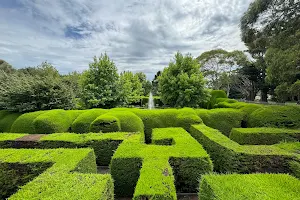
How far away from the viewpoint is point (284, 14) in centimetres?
793

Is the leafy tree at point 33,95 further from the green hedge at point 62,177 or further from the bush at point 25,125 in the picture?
the green hedge at point 62,177

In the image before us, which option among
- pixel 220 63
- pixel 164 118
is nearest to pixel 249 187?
pixel 164 118

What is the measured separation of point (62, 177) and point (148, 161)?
148 cm

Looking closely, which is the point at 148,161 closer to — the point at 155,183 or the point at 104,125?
the point at 155,183

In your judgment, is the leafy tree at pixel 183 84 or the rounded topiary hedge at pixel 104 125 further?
the leafy tree at pixel 183 84

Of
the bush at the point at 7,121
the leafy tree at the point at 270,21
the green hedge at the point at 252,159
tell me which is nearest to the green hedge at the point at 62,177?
the green hedge at the point at 252,159

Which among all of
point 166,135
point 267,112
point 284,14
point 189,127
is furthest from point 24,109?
point 284,14

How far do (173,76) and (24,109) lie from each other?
9.14m

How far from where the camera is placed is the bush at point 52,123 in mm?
5828

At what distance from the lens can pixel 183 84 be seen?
37.8ft

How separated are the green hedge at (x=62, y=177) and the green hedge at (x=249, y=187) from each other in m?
1.40

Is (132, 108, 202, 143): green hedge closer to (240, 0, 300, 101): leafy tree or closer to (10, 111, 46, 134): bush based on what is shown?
(10, 111, 46, 134): bush

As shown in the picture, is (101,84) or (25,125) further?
(101,84)

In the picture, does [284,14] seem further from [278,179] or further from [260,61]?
[260,61]
